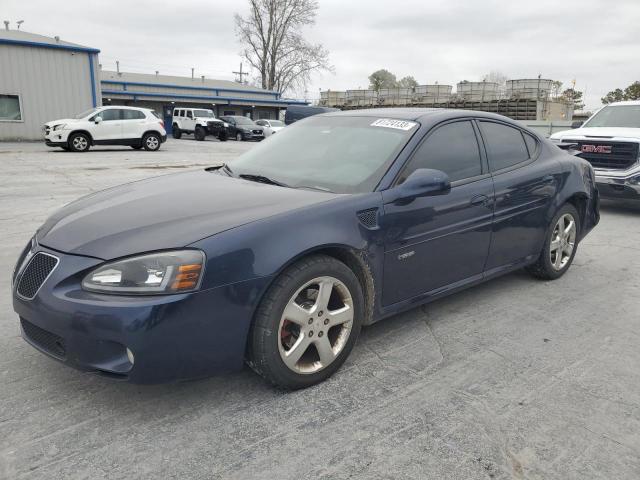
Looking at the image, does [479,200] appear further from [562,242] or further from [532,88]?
[532,88]

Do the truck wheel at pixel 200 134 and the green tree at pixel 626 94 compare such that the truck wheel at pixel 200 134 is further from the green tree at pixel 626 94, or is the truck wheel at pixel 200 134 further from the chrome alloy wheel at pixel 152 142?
the green tree at pixel 626 94

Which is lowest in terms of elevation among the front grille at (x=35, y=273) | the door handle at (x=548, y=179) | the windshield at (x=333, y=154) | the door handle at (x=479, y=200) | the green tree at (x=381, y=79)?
the front grille at (x=35, y=273)

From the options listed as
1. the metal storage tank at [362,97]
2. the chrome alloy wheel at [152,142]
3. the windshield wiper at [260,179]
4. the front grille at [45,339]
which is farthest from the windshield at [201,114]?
the front grille at [45,339]

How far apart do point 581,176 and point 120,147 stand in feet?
67.1

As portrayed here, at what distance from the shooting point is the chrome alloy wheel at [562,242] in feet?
15.1

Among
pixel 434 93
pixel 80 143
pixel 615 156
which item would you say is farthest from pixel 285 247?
pixel 434 93

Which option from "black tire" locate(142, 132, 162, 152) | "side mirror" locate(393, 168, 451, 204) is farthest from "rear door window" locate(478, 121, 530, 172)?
"black tire" locate(142, 132, 162, 152)

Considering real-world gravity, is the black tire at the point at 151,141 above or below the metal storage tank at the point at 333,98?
below

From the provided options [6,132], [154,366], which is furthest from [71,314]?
[6,132]

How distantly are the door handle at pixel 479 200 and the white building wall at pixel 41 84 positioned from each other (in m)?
26.0

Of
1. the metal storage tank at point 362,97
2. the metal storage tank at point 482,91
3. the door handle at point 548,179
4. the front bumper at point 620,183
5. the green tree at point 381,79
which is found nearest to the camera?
the door handle at point 548,179

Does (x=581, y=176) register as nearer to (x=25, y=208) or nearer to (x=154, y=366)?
(x=154, y=366)

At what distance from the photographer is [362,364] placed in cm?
306

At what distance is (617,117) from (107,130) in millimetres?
16291
